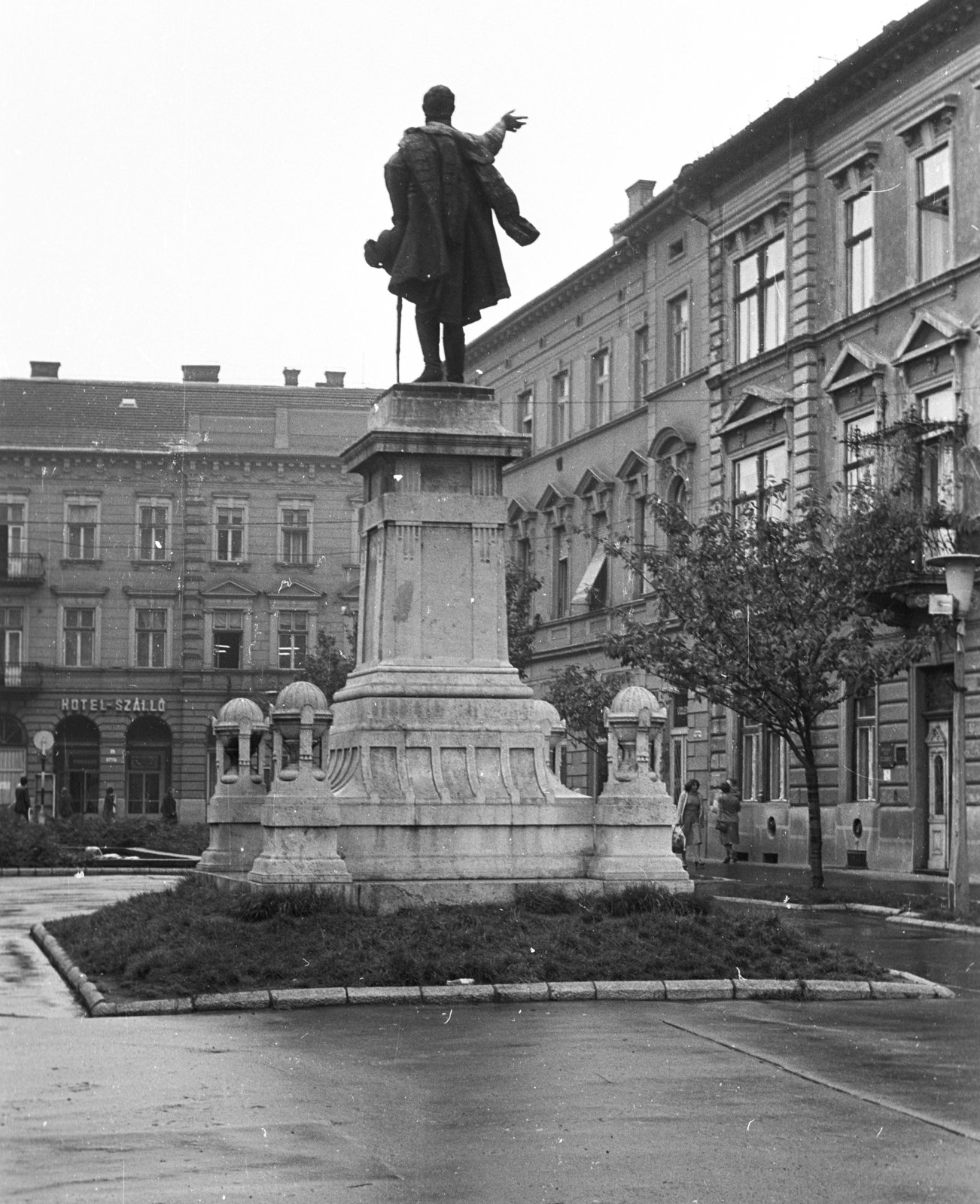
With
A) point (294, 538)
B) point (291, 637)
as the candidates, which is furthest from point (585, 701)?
point (294, 538)

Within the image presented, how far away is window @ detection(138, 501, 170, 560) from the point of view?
76.5 m

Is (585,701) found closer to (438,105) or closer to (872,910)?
(872,910)

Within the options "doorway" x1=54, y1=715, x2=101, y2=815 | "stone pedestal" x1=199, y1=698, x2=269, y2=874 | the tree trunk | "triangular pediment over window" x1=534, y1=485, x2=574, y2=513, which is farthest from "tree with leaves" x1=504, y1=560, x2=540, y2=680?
"stone pedestal" x1=199, y1=698, x2=269, y2=874

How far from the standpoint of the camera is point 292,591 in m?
77.2

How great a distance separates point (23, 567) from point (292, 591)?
32.9ft

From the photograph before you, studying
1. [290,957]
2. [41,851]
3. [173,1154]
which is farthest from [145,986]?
[41,851]

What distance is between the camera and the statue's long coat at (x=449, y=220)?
684 inches

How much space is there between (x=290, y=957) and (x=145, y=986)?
3.21ft

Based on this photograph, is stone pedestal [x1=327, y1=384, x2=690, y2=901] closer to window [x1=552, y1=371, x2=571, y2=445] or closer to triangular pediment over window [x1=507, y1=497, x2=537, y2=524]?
window [x1=552, y1=371, x2=571, y2=445]

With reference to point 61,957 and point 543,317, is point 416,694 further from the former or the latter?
point 543,317

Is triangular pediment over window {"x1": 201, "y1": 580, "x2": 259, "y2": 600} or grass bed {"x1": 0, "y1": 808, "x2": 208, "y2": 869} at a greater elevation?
triangular pediment over window {"x1": 201, "y1": 580, "x2": 259, "y2": 600}

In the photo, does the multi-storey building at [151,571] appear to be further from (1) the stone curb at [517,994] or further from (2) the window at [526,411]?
(1) the stone curb at [517,994]

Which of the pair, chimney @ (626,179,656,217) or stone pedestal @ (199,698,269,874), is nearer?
stone pedestal @ (199,698,269,874)

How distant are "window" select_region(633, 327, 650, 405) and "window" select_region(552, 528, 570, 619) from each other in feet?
19.5
